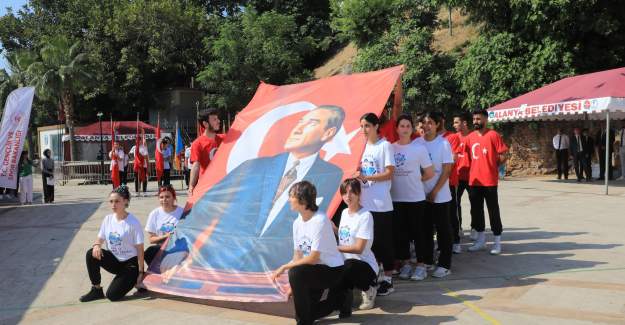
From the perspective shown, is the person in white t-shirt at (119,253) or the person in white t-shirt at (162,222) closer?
the person in white t-shirt at (119,253)

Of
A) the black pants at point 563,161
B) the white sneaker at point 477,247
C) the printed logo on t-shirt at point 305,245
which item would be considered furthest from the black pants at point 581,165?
the printed logo on t-shirt at point 305,245

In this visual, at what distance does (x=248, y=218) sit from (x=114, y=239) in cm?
129

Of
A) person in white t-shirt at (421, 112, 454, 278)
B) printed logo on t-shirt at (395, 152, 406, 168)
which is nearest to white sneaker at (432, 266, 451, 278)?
person in white t-shirt at (421, 112, 454, 278)

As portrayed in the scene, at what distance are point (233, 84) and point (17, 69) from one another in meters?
17.8

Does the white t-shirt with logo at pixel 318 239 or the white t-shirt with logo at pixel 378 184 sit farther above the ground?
the white t-shirt with logo at pixel 378 184

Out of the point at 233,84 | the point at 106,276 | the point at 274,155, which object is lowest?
the point at 106,276

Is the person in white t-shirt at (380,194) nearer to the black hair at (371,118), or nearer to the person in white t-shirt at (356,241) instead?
the black hair at (371,118)

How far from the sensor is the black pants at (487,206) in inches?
264

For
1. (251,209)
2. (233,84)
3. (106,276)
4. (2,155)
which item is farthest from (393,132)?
(233,84)

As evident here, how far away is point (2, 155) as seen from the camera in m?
12.1

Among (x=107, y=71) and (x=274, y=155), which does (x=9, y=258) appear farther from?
(x=107, y=71)

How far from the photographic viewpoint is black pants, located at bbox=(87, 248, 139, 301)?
210 inches

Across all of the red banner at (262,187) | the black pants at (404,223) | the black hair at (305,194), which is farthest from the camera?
the black pants at (404,223)

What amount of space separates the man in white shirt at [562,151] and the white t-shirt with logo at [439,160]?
43.8 feet
